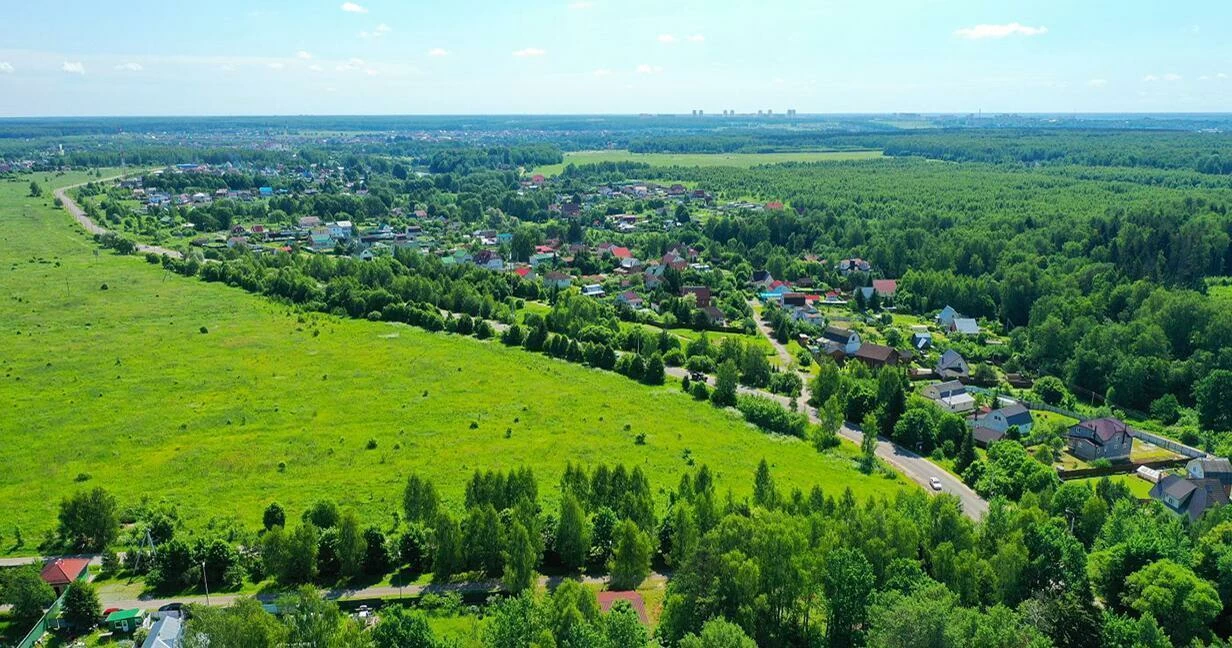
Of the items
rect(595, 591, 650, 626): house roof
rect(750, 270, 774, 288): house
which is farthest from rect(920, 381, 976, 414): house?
rect(750, 270, 774, 288): house

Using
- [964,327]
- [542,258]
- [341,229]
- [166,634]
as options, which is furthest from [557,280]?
[166,634]

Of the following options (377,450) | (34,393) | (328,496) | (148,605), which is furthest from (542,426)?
(34,393)

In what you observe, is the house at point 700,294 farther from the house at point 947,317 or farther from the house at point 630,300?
the house at point 947,317

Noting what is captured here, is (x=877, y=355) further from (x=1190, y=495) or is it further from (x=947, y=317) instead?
(x=1190, y=495)

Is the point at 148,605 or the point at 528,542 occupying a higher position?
the point at 528,542

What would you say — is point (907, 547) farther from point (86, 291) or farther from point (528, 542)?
point (86, 291)

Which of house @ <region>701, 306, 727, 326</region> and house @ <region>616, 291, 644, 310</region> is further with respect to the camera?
house @ <region>616, 291, 644, 310</region>

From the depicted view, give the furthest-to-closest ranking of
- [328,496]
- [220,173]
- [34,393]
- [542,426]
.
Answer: [220,173] → [34,393] → [542,426] → [328,496]

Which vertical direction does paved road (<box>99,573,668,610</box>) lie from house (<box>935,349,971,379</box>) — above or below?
above

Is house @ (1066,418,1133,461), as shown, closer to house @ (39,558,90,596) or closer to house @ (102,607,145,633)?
house @ (102,607,145,633)
